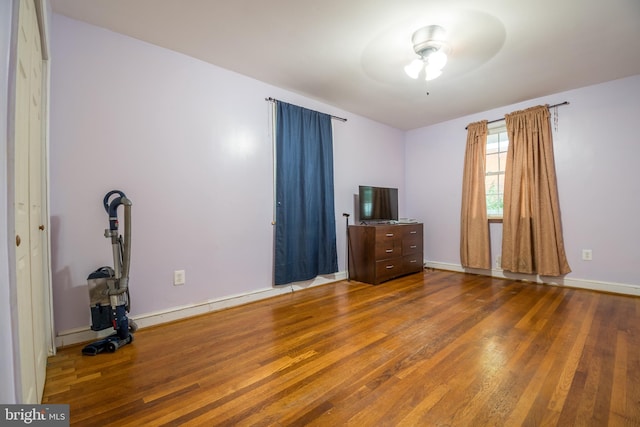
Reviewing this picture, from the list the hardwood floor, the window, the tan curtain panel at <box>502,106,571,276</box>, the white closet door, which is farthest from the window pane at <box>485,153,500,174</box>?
the white closet door

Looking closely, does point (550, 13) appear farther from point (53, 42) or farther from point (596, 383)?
point (53, 42)

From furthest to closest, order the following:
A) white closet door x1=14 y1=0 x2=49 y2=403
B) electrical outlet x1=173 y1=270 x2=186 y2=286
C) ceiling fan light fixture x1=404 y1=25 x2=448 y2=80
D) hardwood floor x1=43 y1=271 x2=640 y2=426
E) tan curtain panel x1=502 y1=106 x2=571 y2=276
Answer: tan curtain panel x1=502 y1=106 x2=571 y2=276 < electrical outlet x1=173 y1=270 x2=186 y2=286 < ceiling fan light fixture x1=404 y1=25 x2=448 y2=80 < hardwood floor x1=43 y1=271 x2=640 y2=426 < white closet door x1=14 y1=0 x2=49 y2=403

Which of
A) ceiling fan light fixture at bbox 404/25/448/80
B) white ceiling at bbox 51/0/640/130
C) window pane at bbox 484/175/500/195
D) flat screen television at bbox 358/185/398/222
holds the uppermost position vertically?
white ceiling at bbox 51/0/640/130

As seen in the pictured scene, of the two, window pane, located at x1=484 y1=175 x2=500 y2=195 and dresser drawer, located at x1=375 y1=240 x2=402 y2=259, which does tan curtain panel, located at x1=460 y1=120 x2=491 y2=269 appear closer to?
window pane, located at x1=484 y1=175 x2=500 y2=195

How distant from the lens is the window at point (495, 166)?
3984mm

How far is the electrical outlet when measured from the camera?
2.47 metres

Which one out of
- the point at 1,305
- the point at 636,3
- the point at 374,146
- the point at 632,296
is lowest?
the point at 632,296

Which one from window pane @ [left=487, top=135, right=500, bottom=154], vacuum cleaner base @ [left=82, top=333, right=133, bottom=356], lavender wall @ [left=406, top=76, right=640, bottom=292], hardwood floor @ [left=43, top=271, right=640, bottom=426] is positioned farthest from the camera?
window pane @ [left=487, top=135, right=500, bottom=154]

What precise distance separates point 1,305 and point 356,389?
1493mm

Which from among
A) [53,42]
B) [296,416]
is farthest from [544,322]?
[53,42]

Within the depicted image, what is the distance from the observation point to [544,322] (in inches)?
92.0

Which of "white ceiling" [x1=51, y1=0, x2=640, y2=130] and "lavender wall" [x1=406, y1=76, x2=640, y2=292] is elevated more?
"white ceiling" [x1=51, y1=0, x2=640, y2=130]

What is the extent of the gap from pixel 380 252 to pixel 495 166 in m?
2.21

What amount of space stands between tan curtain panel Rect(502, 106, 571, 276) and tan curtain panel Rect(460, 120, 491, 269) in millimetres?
267
